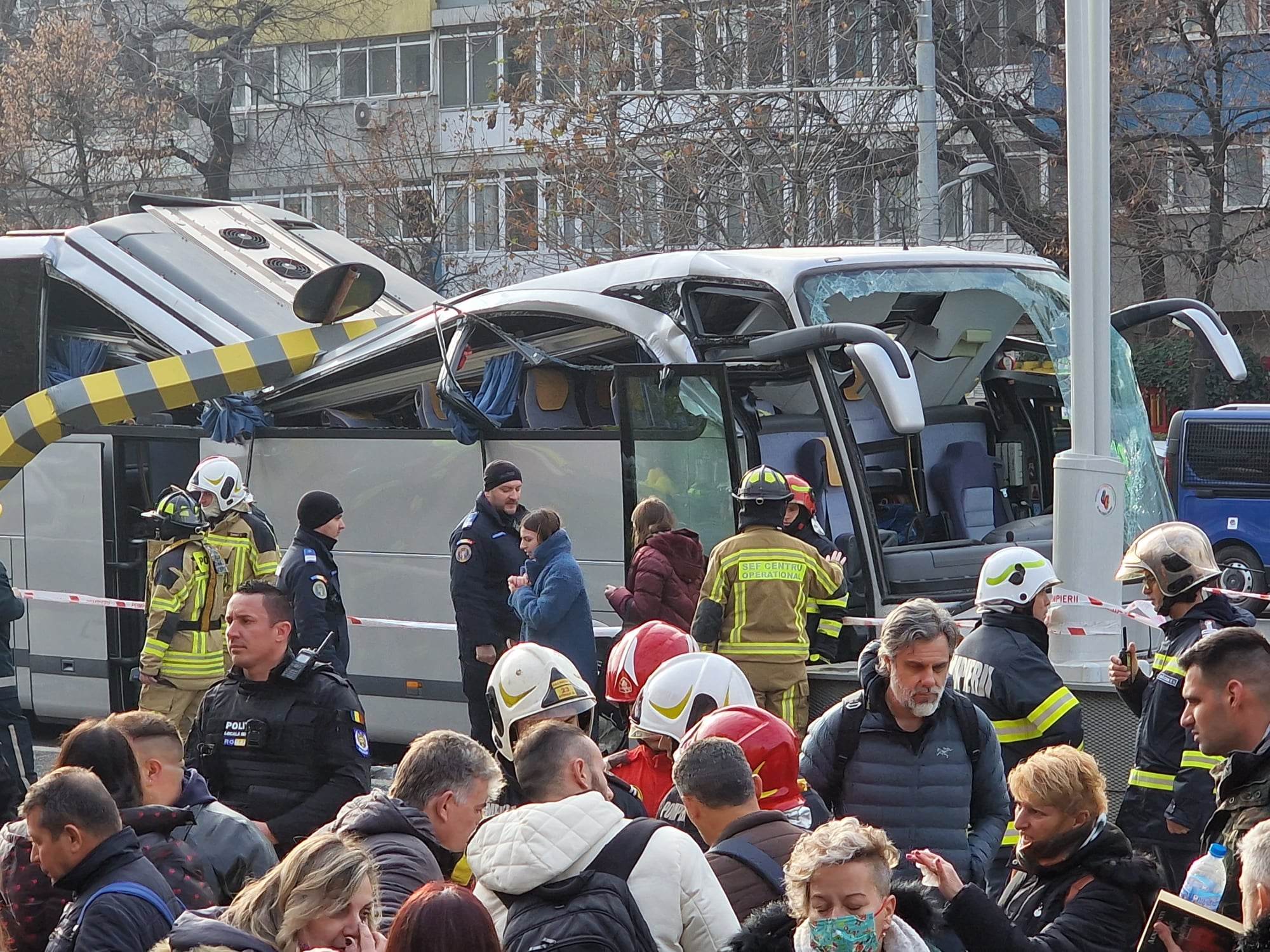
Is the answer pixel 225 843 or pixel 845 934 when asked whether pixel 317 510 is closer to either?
pixel 225 843

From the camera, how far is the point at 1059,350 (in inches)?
387

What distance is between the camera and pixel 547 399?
410 inches

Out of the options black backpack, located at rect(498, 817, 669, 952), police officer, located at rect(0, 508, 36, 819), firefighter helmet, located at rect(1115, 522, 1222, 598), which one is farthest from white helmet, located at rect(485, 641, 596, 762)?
police officer, located at rect(0, 508, 36, 819)

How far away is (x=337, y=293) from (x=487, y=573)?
9.95 feet

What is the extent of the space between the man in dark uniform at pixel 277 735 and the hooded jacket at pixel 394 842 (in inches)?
51.4

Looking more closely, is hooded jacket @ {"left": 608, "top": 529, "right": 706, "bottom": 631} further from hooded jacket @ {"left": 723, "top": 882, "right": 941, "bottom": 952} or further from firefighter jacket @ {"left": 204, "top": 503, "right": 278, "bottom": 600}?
hooded jacket @ {"left": 723, "top": 882, "right": 941, "bottom": 952}

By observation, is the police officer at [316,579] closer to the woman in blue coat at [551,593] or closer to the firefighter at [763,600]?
the woman in blue coat at [551,593]

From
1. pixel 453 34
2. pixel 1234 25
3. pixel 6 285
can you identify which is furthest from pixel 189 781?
pixel 453 34

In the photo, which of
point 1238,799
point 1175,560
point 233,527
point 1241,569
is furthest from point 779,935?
point 1241,569

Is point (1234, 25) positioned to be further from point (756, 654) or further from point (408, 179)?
point (756, 654)

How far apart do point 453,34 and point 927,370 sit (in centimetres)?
3008

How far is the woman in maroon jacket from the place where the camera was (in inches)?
340

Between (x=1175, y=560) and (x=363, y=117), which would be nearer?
(x=1175, y=560)

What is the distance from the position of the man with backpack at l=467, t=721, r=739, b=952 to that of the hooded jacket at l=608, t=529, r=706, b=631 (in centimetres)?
473
